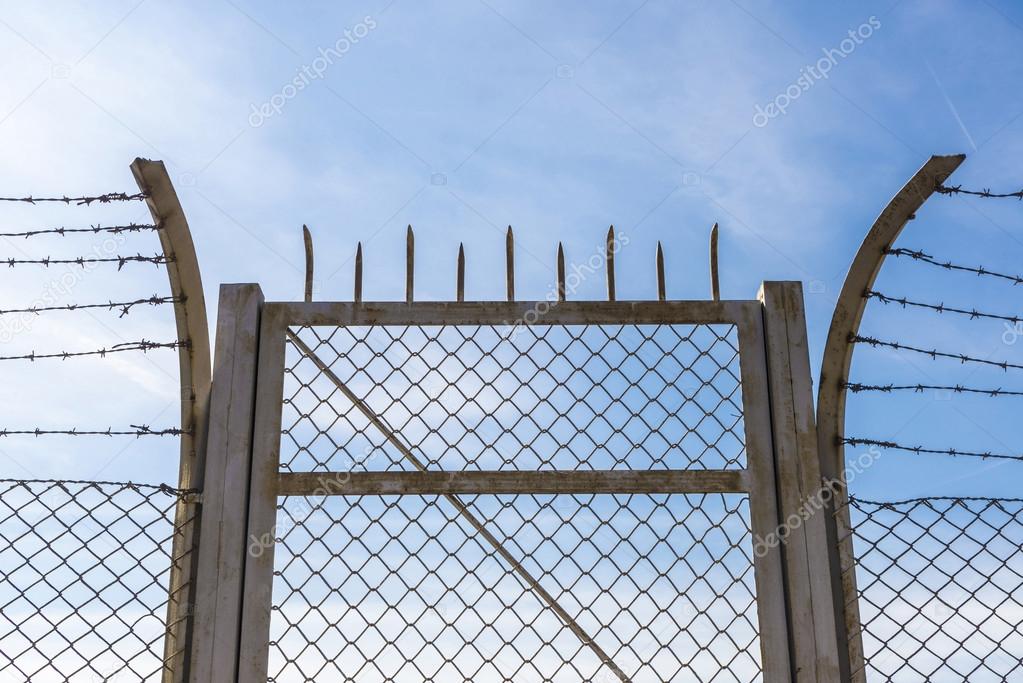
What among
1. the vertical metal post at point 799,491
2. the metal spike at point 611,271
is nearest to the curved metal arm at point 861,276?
the vertical metal post at point 799,491

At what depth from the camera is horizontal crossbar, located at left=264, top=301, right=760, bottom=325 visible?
2580 millimetres

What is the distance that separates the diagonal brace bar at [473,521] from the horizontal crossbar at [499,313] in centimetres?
9

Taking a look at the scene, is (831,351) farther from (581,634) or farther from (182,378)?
(182,378)

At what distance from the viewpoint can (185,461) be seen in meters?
2.49

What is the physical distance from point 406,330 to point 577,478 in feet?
2.07

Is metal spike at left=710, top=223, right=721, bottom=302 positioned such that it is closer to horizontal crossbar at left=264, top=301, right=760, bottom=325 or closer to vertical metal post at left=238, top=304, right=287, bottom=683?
horizontal crossbar at left=264, top=301, right=760, bottom=325

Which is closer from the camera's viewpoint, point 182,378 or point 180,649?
point 180,649

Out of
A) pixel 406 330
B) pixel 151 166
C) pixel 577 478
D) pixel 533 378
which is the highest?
pixel 151 166

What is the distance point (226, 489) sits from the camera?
244 centimetres

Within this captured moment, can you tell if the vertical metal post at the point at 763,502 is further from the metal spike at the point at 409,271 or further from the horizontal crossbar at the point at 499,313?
the metal spike at the point at 409,271

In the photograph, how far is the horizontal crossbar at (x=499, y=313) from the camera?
258cm

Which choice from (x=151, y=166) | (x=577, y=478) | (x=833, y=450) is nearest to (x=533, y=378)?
(x=577, y=478)

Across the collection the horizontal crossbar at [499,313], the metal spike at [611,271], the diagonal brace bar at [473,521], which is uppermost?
the metal spike at [611,271]

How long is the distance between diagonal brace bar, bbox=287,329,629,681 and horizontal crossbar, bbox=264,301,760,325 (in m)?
0.09
